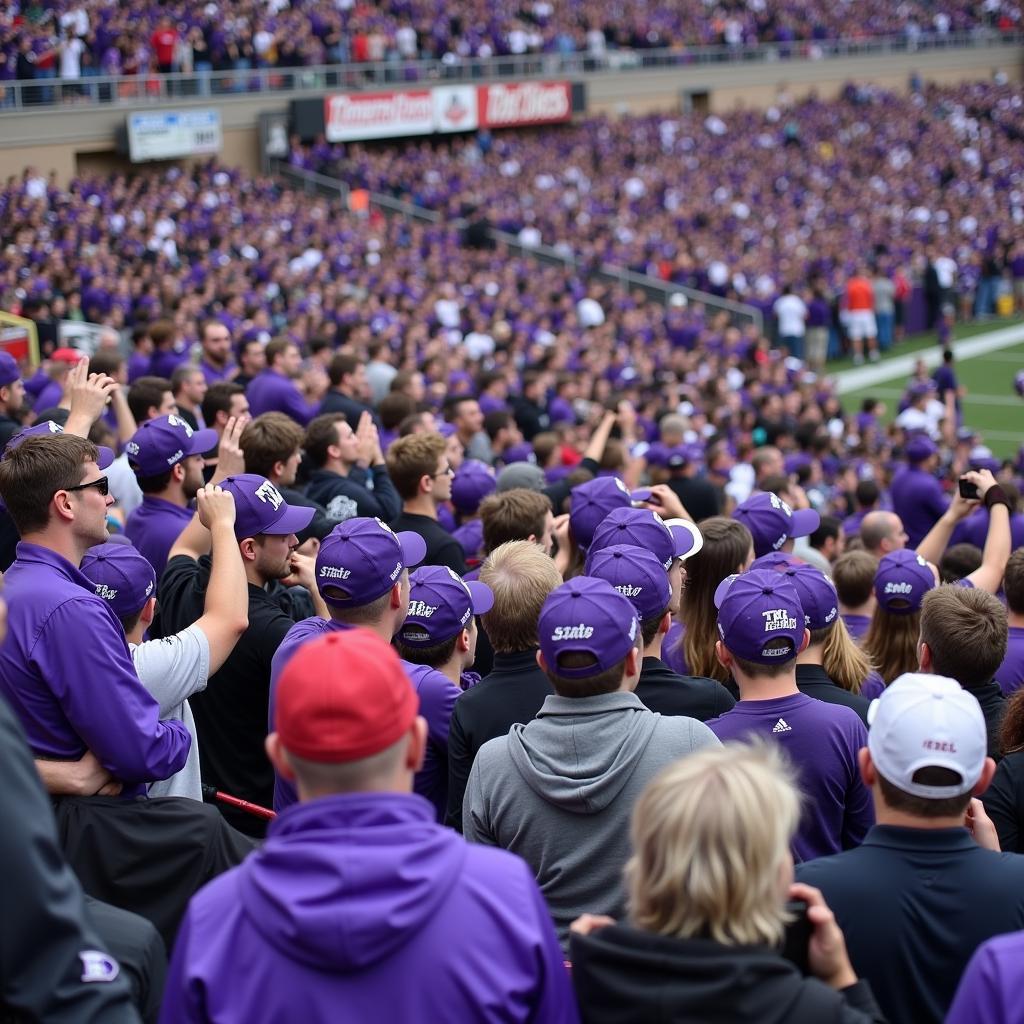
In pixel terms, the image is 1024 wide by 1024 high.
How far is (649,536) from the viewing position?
188 inches

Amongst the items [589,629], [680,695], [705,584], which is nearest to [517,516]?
[705,584]

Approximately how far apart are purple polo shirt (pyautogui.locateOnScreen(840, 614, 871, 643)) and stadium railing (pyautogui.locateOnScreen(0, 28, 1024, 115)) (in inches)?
821

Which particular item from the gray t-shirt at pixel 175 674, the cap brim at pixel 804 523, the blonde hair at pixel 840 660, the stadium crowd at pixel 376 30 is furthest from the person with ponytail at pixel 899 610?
the stadium crowd at pixel 376 30

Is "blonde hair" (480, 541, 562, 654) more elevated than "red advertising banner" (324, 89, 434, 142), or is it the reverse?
"red advertising banner" (324, 89, 434, 142)

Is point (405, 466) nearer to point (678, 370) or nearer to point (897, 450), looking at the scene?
point (897, 450)

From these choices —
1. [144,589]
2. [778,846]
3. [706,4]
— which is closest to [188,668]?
[144,589]

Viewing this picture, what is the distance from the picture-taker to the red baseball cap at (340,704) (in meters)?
2.22

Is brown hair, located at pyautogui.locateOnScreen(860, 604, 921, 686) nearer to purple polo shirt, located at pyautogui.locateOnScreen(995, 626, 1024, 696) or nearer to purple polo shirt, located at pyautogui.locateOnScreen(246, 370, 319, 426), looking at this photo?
purple polo shirt, located at pyautogui.locateOnScreen(995, 626, 1024, 696)

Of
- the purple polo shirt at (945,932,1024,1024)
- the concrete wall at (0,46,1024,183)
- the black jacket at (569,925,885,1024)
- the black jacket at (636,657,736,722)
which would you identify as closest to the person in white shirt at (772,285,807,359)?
the concrete wall at (0,46,1024,183)

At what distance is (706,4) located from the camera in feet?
135

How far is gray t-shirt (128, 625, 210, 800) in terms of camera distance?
373 cm

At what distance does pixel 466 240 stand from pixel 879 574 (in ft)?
74.1

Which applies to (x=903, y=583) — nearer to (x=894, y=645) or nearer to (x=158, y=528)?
(x=894, y=645)

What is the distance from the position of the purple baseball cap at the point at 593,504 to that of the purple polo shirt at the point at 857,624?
1.14m
